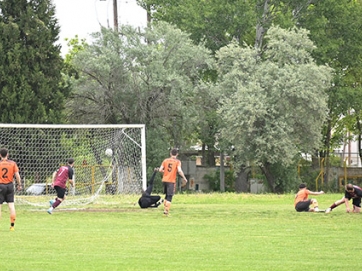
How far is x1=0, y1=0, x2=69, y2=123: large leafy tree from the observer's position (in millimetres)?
47719

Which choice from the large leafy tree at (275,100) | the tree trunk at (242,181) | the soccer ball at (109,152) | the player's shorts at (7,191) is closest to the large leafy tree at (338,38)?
the large leafy tree at (275,100)

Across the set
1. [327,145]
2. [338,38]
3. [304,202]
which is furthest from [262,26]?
[304,202]

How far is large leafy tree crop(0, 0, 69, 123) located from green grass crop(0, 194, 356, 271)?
1855cm

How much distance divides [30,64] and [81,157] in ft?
22.9

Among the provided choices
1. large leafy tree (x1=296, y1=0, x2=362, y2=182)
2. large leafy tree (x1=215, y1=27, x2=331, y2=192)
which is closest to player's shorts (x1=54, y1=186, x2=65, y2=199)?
large leafy tree (x1=215, y1=27, x2=331, y2=192)

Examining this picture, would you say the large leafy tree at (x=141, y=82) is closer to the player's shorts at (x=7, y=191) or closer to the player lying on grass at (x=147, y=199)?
the player lying on grass at (x=147, y=199)

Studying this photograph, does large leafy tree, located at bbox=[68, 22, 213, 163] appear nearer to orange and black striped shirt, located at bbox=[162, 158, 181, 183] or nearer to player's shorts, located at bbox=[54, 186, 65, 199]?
player's shorts, located at bbox=[54, 186, 65, 199]

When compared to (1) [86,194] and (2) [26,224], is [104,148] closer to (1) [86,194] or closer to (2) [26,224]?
(1) [86,194]

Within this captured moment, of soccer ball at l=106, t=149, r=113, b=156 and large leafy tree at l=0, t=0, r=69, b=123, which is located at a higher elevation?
large leafy tree at l=0, t=0, r=69, b=123

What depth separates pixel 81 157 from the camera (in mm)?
45719

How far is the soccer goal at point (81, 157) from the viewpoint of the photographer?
42.2 metres

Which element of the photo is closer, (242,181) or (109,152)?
(109,152)

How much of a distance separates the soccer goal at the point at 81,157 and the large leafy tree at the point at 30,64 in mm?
1867

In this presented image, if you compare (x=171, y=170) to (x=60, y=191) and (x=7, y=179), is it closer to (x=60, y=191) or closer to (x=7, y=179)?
(x=60, y=191)
